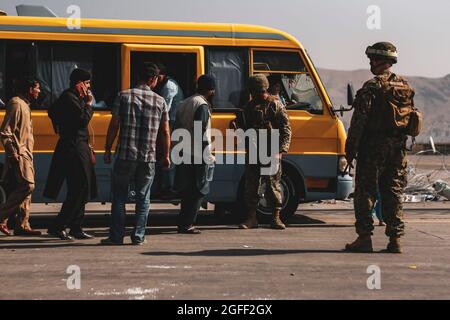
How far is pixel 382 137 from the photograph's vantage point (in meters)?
8.78

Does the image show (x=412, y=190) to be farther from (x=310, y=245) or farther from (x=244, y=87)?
(x=310, y=245)

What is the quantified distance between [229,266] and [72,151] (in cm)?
264

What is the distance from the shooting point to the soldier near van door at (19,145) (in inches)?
389

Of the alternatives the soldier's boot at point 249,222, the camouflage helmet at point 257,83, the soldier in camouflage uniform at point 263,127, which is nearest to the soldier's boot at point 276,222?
the soldier in camouflage uniform at point 263,127

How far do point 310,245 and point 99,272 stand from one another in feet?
9.52

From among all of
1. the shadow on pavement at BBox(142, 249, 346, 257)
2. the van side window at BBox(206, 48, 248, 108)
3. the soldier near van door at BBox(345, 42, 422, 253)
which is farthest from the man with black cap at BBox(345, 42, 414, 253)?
the van side window at BBox(206, 48, 248, 108)

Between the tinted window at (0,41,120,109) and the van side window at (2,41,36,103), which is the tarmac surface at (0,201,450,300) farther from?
the van side window at (2,41,36,103)

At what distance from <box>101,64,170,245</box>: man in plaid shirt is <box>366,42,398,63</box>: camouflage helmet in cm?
228

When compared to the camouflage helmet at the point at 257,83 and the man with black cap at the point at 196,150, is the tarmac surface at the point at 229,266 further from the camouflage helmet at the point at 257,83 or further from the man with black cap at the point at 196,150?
the camouflage helmet at the point at 257,83

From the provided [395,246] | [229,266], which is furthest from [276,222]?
[229,266]

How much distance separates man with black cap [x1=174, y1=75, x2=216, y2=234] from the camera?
407 inches

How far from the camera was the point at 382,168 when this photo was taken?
29.0 ft
